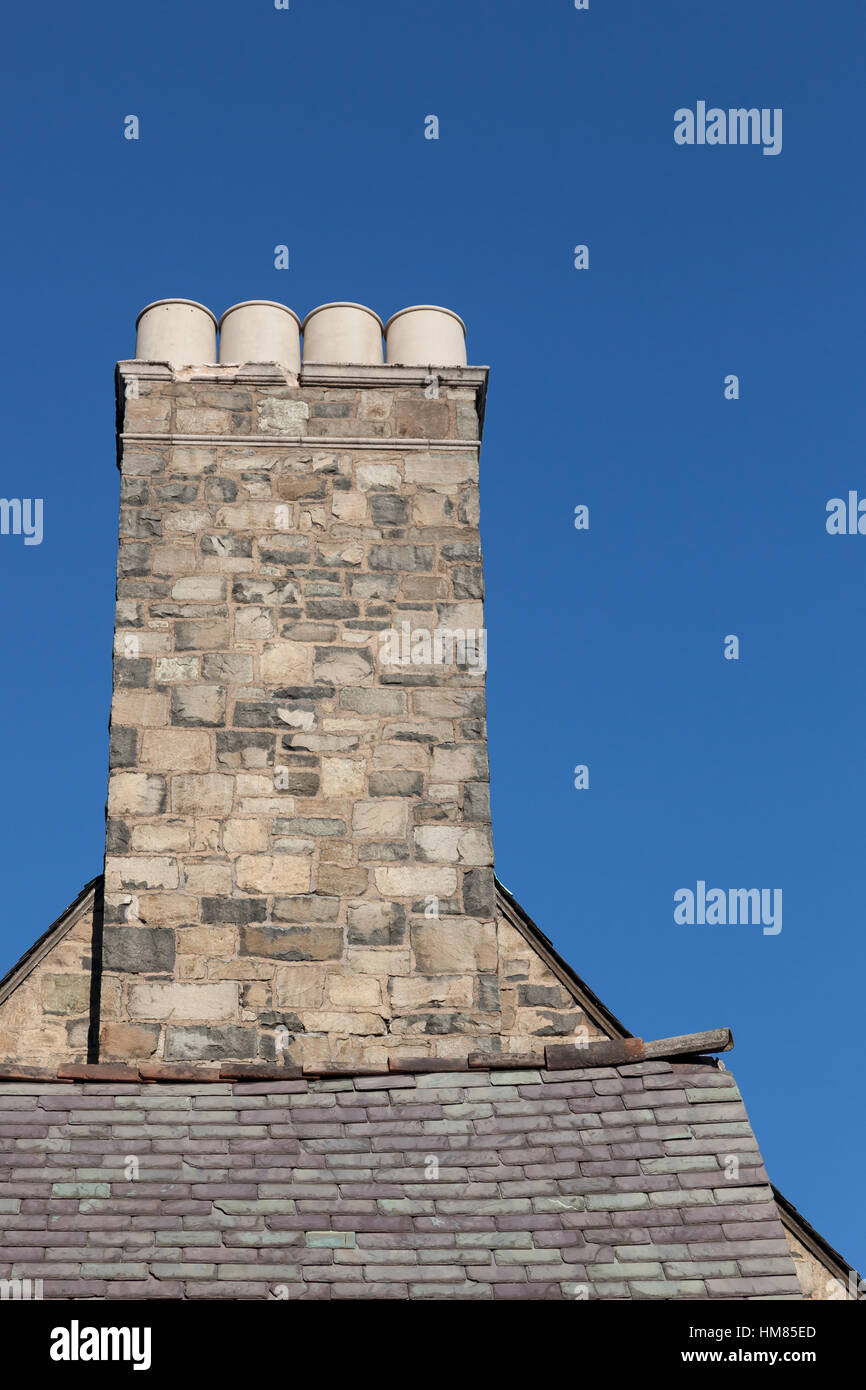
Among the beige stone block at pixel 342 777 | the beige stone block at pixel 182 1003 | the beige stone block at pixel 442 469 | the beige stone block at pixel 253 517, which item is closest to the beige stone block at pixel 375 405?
the beige stone block at pixel 442 469

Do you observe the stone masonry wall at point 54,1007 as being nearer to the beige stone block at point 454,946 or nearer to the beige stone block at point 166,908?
the beige stone block at point 166,908

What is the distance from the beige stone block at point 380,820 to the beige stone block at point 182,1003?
1.07 m

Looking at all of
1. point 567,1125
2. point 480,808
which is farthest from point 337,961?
point 567,1125

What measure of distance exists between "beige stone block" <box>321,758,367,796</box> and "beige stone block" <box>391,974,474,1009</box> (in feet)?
3.36

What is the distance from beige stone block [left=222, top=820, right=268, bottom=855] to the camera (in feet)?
27.6

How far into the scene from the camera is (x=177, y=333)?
9820 millimetres

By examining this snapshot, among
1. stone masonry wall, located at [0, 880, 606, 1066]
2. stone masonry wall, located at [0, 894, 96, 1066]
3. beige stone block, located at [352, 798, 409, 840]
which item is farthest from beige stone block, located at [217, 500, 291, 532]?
stone masonry wall, located at [0, 894, 96, 1066]

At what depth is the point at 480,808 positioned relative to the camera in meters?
8.65

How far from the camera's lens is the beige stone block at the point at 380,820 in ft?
28.0

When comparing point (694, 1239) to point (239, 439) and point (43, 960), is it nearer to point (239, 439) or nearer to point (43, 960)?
point (43, 960)

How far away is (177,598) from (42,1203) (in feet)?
A: 11.6

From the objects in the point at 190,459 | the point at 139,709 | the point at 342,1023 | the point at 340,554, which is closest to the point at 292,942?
the point at 342,1023

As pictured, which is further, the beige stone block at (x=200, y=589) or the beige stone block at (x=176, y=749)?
the beige stone block at (x=200, y=589)

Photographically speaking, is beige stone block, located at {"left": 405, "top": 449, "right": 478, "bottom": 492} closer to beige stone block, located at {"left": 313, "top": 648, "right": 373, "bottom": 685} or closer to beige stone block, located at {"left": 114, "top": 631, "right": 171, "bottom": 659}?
beige stone block, located at {"left": 313, "top": 648, "right": 373, "bottom": 685}
